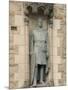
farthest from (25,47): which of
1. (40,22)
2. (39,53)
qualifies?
(40,22)

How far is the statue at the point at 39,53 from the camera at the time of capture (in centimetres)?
186

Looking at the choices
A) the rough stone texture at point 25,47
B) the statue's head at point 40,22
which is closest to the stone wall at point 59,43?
the rough stone texture at point 25,47

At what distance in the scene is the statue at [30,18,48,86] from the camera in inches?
73.4

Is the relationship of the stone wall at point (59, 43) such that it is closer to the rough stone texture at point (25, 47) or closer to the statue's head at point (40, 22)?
the rough stone texture at point (25, 47)

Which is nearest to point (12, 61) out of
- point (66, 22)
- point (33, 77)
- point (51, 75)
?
point (33, 77)

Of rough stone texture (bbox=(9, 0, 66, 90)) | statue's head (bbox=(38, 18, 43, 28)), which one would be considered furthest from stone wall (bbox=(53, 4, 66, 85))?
statue's head (bbox=(38, 18, 43, 28))

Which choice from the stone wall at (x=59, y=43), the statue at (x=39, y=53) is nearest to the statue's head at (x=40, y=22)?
the statue at (x=39, y=53)

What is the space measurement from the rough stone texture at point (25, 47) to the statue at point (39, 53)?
36mm

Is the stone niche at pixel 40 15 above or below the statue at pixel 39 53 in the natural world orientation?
above

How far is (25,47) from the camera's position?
1.85 meters

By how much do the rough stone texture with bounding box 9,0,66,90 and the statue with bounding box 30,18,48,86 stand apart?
4 cm

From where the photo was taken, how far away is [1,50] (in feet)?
5.90

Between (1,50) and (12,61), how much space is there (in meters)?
0.12

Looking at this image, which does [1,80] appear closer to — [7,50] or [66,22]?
[7,50]
